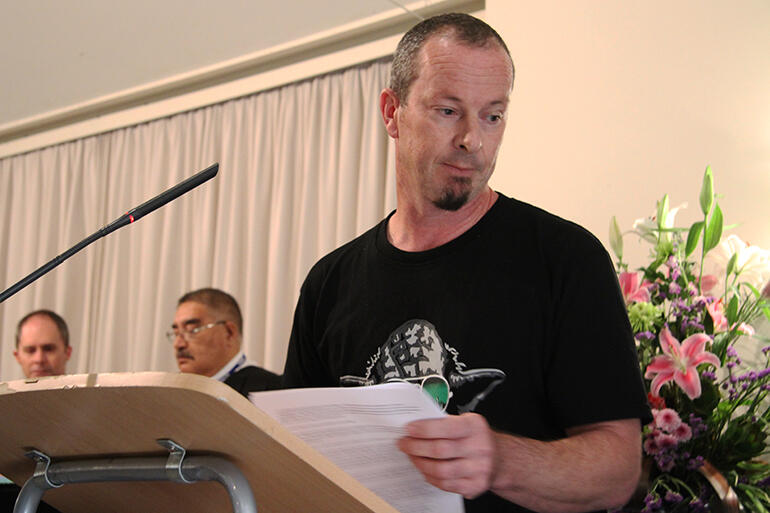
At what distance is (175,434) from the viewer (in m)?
0.87

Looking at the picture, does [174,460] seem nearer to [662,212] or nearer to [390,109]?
[390,109]

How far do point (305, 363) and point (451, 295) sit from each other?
356mm

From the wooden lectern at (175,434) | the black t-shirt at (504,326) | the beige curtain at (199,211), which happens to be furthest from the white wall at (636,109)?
the wooden lectern at (175,434)

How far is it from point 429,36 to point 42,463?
36.6 inches

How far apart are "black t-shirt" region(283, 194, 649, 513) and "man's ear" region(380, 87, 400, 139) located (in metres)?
0.22

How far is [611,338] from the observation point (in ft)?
4.22

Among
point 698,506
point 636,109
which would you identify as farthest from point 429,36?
point 636,109

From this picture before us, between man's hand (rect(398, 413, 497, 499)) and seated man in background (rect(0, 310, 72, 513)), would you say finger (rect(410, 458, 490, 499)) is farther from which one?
seated man in background (rect(0, 310, 72, 513))

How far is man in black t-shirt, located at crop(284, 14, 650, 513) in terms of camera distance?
123 centimetres

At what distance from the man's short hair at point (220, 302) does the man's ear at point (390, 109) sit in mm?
2594

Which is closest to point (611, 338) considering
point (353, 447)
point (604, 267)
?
point (604, 267)

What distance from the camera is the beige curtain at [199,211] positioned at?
4469 millimetres

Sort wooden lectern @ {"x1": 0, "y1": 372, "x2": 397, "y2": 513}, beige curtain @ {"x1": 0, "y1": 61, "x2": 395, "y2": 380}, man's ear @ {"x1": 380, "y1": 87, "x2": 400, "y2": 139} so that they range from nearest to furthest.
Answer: wooden lectern @ {"x1": 0, "y1": 372, "x2": 397, "y2": 513}, man's ear @ {"x1": 380, "y1": 87, "x2": 400, "y2": 139}, beige curtain @ {"x1": 0, "y1": 61, "x2": 395, "y2": 380}

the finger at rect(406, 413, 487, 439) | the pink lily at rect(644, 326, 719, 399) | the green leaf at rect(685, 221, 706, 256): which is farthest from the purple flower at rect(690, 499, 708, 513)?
the finger at rect(406, 413, 487, 439)
